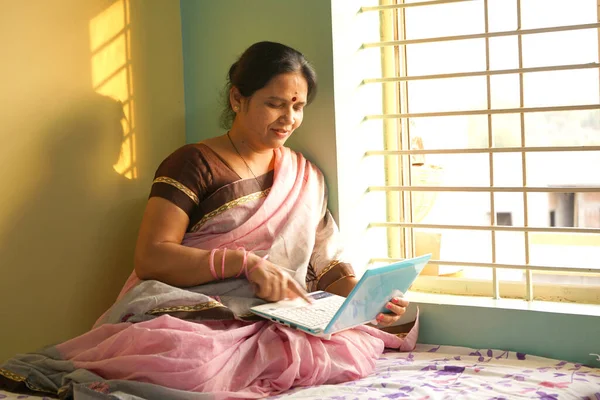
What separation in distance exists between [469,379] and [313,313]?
42cm

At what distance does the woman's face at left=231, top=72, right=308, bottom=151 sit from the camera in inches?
79.7

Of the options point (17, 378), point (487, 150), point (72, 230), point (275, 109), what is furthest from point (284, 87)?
Result: point (17, 378)

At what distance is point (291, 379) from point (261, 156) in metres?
0.71

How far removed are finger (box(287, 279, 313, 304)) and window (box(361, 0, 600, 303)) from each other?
1.68 feet

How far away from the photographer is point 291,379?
A: 1.75 metres

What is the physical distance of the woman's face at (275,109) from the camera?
203 cm

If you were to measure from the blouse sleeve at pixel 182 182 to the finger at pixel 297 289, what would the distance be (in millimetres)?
345

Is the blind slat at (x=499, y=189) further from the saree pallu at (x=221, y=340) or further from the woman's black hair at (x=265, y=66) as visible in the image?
the woman's black hair at (x=265, y=66)

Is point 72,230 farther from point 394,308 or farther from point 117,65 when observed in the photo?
point 394,308

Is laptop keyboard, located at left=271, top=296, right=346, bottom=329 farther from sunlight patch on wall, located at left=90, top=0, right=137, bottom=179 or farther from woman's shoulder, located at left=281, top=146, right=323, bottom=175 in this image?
sunlight patch on wall, located at left=90, top=0, right=137, bottom=179

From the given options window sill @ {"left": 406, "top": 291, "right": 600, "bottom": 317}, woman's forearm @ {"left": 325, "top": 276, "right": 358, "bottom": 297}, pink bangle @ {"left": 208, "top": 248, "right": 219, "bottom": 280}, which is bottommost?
window sill @ {"left": 406, "top": 291, "right": 600, "bottom": 317}

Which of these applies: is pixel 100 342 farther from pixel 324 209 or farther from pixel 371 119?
pixel 371 119

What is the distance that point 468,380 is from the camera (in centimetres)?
179

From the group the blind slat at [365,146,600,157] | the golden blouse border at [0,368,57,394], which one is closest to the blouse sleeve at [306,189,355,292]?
the blind slat at [365,146,600,157]
